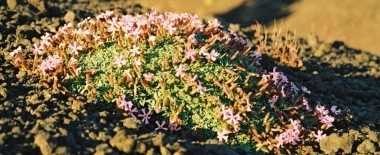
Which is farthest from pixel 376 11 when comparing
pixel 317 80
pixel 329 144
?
pixel 329 144

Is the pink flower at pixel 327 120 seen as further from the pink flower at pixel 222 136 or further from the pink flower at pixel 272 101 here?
the pink flower at pixel 222 136

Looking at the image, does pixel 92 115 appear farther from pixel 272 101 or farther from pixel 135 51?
pixel 272 101

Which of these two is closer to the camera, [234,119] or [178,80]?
[234,119]

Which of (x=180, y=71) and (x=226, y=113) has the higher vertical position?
(x=180, y=71)

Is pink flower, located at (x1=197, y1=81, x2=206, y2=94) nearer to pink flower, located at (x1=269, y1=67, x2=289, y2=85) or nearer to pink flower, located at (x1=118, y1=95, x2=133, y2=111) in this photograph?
pink flower, located at (x1=118, y1=95, x2=133, y2=111)

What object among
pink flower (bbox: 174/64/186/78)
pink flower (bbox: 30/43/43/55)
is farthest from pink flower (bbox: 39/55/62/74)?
pink flower (bbox: 174/64/186/78)

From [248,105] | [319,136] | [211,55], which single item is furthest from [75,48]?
[319,136]
